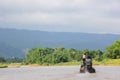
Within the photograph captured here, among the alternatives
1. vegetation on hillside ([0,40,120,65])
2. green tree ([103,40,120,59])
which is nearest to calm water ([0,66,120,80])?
vegetation on hillside ([0,40,120,65])

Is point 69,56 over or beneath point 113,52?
beneath

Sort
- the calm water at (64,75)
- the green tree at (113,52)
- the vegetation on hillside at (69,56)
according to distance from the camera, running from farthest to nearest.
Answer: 1. the vegetation on hillside at (69,56)
2. the green tree at (113,52)
3. the calm water at (64,75)

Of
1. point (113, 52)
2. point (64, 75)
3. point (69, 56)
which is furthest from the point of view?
point (69, 56)

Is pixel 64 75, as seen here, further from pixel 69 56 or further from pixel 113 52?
pixel 69 56

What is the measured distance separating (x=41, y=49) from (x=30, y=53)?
7.27 meters

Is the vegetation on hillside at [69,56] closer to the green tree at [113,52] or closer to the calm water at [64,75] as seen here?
the green tree at [113,52]

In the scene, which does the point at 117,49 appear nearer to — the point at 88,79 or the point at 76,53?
the point at 76,53

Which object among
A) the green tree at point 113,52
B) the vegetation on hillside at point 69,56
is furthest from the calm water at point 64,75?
the green tree at point 113,52

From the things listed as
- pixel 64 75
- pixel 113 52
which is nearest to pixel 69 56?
pixel 113 52

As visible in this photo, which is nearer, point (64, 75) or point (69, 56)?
point (64, 75)

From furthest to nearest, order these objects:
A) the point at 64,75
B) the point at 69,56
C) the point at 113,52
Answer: the point at 69,56 < the point at 113,52 < the point at 64,75

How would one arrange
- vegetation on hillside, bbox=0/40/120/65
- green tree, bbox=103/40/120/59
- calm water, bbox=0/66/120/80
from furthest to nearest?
vegetation on hillside, bbox=0/40/120/65
green tree, bbox=103/40/120/59
calm water, bbox=0/66/120/80

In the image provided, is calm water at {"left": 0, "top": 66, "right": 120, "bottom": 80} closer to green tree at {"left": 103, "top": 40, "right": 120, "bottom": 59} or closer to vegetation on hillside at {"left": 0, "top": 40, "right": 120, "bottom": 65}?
vegetation on hillside at {"left": 0, "top": 40, "right": 120, "bottom": 65}

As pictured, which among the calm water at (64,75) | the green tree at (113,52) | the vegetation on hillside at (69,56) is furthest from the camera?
the vegetation on hillside at (69,56)
